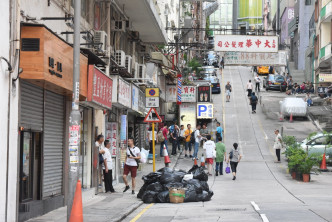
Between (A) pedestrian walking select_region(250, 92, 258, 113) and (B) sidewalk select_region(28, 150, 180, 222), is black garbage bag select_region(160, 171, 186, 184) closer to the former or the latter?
(B) sidewalk select_region(28, 150, 180, 222)

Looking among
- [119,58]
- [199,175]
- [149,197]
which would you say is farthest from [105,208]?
[119,58]

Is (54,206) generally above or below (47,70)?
below

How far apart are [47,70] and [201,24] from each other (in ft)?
301

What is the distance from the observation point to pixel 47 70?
14305 millimetres

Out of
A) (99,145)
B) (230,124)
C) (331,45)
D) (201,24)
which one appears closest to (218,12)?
(201,24)

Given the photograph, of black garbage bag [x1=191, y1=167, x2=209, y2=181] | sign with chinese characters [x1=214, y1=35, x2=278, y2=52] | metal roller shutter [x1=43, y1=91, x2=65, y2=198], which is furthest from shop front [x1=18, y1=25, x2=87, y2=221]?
sign with chinese characters [x1=214, y1=35, x2=278, y2=52]

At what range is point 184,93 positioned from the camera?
151ft

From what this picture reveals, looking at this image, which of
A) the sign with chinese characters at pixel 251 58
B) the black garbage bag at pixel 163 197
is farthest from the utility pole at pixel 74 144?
the sign with chinese characters at pixel 251 58

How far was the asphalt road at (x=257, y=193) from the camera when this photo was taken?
15.6 meters

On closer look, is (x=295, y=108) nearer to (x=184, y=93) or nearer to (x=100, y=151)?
(x=184, y=93)

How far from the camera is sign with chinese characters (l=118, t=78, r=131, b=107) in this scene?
25.1 meters

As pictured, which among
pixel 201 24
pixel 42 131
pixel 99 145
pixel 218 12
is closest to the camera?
pixel 42 131

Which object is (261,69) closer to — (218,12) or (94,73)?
(94,73)

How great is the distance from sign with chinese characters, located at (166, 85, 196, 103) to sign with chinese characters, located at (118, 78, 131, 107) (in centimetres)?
1779
